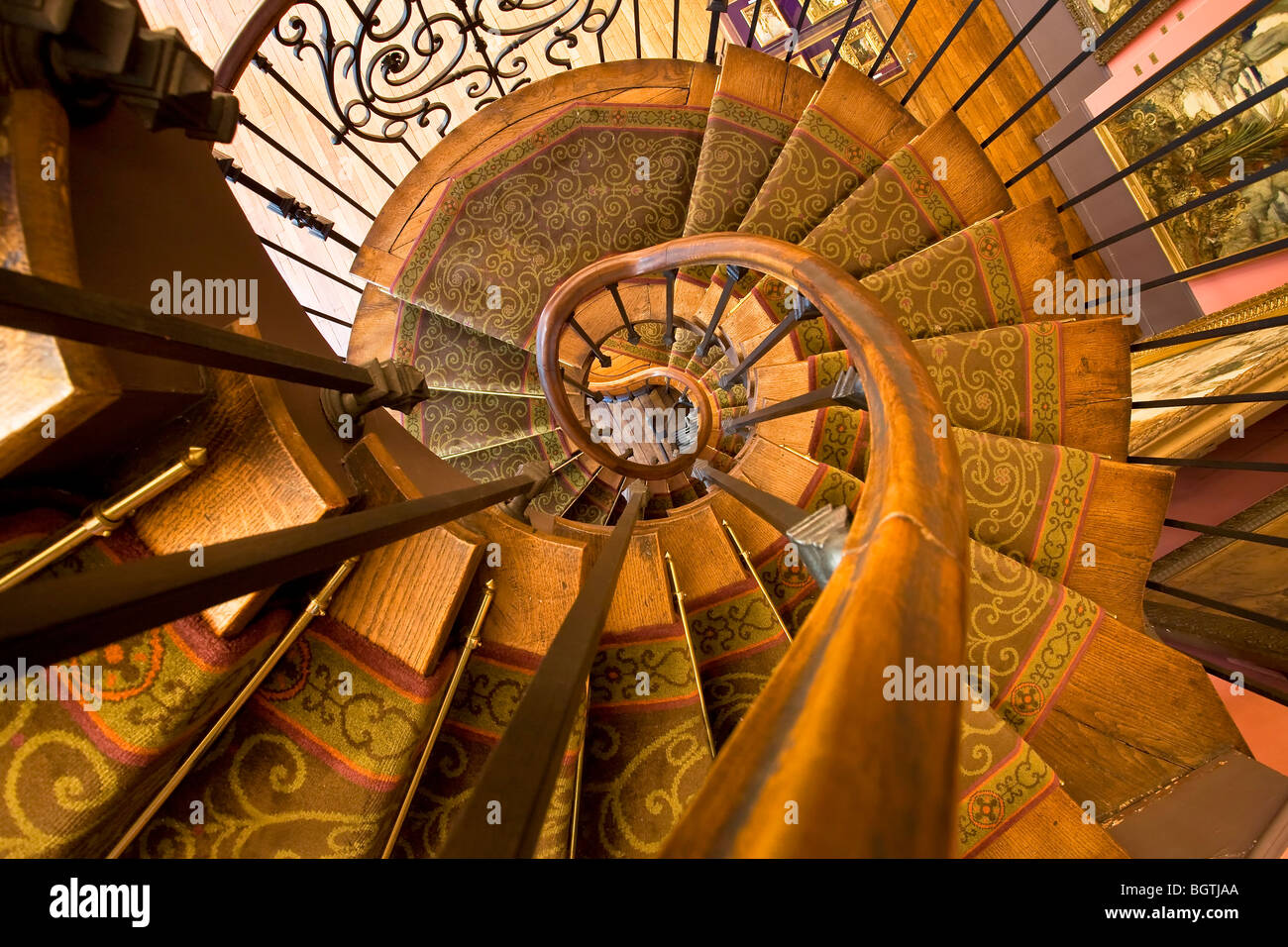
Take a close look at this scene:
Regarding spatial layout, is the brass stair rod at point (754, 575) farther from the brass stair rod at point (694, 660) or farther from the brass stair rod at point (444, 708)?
the brass stair rod at point (444, 708)

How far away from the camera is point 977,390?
2.15 m

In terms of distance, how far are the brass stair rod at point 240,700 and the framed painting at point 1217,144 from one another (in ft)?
13.2

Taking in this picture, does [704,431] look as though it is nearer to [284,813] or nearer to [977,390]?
[977,390]

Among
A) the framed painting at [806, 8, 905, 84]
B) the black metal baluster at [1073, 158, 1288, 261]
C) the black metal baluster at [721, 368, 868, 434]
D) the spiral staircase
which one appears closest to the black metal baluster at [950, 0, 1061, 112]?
the spiral staircase

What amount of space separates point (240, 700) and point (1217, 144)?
16.3 ft

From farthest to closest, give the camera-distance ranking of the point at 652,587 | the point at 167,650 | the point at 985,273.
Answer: the point at 985,273 → the point at 652,587 → the point at 167,650

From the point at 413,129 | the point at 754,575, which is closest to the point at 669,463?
the point at 754,575

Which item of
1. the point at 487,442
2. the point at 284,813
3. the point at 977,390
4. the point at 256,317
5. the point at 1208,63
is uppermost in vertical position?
the point at 1208,63

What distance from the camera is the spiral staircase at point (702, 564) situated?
1.77 ft

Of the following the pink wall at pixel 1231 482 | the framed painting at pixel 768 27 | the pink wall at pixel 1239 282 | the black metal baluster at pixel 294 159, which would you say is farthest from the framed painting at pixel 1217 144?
the black metal baluster at pixel 294 159

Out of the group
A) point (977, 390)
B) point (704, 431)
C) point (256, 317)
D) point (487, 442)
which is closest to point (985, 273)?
point (977, 390)

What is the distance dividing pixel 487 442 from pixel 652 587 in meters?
2.20

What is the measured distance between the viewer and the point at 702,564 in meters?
2.01
